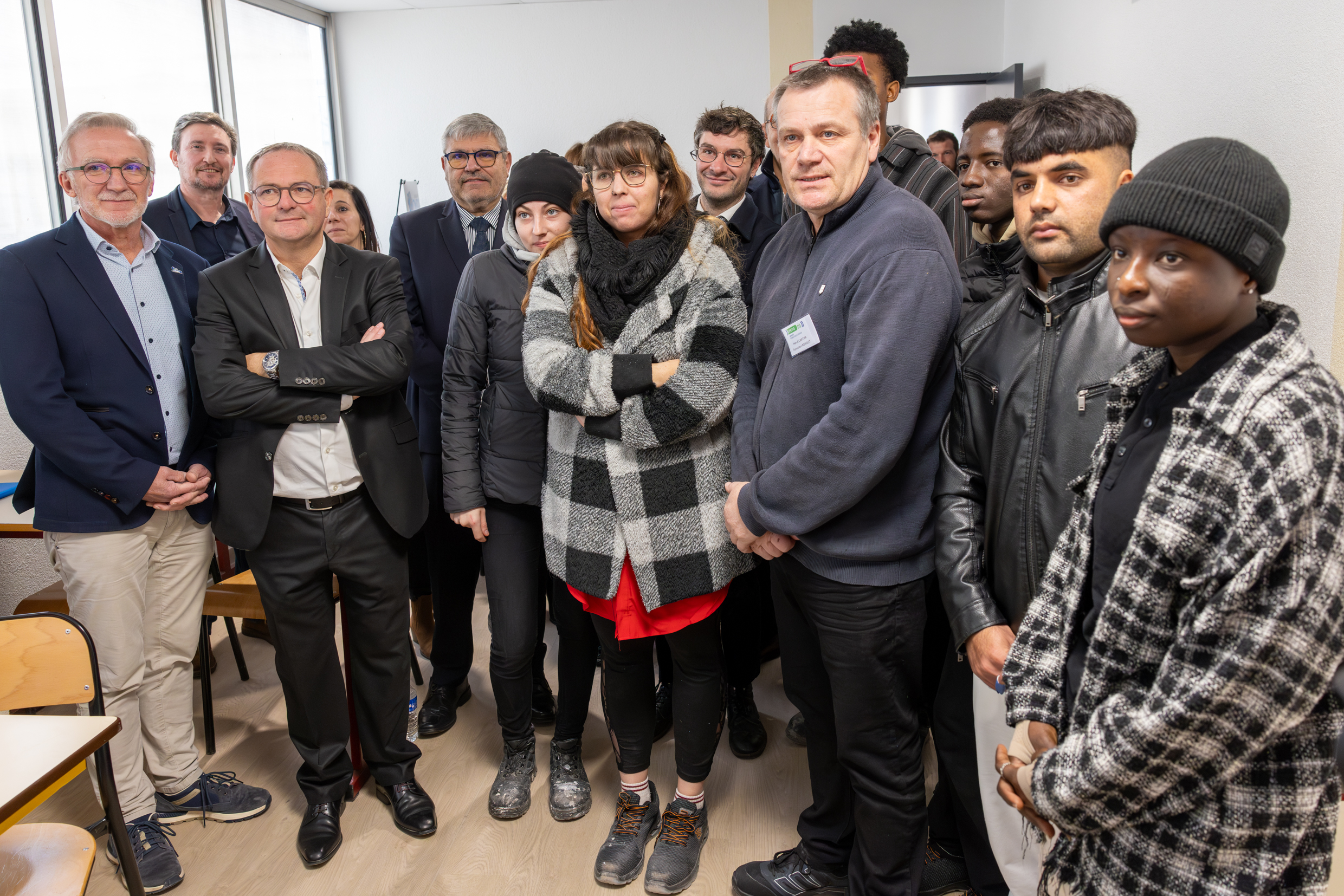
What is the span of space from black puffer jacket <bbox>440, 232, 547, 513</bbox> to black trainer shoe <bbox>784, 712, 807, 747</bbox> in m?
1.17

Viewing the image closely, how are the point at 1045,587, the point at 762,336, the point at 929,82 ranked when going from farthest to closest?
the point at 929,82
the point at 762,336
the point at 1045,587

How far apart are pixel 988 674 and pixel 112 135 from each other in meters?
2.34

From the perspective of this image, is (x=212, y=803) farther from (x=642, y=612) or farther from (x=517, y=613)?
(x=642, y=612)

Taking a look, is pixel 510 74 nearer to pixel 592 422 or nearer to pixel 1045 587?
pixel 592 422

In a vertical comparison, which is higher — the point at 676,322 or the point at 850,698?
the point at 676,322

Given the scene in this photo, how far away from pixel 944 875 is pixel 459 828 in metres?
1.25

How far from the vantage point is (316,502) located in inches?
84.1

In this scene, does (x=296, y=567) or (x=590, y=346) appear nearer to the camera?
(x=590, y=346)

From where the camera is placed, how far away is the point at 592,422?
187cm

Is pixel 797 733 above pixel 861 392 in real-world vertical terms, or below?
below

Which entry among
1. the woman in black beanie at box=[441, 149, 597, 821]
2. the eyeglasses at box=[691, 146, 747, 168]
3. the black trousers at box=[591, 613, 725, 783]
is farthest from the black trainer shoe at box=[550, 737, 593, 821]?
the eyeglasses at box=[691, 146, 747, 168]

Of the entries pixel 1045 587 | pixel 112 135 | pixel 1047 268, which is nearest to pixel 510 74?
pixel 112 135

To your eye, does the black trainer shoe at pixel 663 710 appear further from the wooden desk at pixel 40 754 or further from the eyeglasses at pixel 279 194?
the eyeglasses at pixel 279 194

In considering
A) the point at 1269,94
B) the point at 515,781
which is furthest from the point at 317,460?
the point at 1269,94
